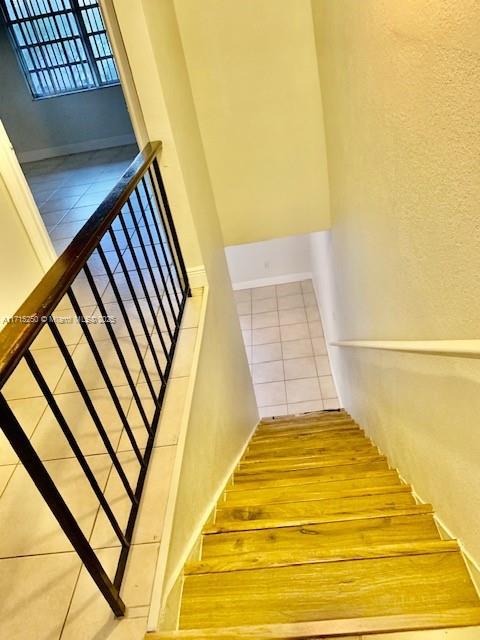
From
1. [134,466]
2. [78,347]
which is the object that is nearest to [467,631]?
[134,466]

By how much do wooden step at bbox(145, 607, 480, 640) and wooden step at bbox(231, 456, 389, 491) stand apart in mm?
1144

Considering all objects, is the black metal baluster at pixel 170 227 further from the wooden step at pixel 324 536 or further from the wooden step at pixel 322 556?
the wooden step at pixel 322 556

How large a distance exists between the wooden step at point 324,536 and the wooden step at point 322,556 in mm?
78

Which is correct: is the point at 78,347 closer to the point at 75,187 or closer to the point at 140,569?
the point at 140,569

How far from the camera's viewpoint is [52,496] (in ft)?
3.29

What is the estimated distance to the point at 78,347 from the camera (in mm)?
2342

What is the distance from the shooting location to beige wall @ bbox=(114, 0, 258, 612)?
6.45 feet

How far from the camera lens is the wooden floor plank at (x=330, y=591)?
A: 130 centimetres

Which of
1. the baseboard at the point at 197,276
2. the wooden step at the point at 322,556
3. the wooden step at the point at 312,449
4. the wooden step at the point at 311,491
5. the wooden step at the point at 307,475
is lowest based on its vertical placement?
the wooden step at the point at 312,449

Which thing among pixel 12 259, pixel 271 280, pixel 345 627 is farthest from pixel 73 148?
pixel 345 627

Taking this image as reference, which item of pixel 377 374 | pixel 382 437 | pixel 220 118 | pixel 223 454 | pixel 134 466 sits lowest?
pixel 382 437

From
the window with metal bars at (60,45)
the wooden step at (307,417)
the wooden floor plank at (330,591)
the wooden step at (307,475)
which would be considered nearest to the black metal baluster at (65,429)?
the wooden floor plank at (330,591)

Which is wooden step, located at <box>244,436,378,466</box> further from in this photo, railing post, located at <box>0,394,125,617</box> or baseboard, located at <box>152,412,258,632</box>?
railing post, located at <box>0,394,125,617</box>

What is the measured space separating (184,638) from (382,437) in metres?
1.97
